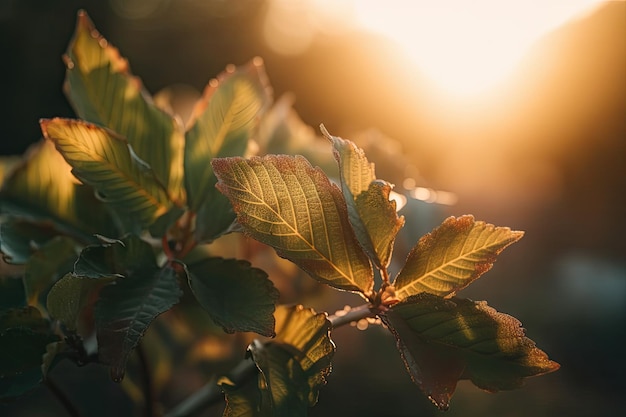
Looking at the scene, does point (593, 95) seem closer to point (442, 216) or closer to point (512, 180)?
point (512, 180)

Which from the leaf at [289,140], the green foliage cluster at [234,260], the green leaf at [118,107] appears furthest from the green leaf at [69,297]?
the leaf at [289,140]

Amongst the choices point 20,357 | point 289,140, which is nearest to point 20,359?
point 20,357

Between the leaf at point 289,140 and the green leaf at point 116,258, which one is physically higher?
the leaf at point 289,140

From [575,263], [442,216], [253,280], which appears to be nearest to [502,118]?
[575,263]

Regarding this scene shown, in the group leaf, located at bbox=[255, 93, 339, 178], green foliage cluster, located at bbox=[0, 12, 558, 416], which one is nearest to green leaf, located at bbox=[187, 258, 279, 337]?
green foliage cluster, located at bbox=[0, 12, 558, 416]

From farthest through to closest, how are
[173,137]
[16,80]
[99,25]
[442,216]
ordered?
[99,25] < [16,80] < [442,216] < [173,137]

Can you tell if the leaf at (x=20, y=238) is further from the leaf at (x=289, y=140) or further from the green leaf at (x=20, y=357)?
the leaf at (x=289, y=140)

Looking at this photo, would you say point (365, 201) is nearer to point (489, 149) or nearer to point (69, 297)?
point (69, 297)

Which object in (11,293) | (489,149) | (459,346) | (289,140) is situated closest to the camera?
(459,346)
